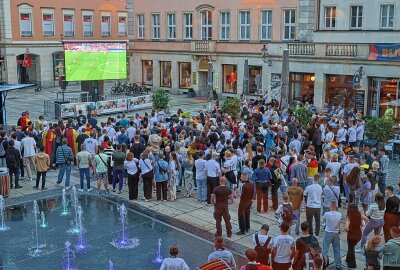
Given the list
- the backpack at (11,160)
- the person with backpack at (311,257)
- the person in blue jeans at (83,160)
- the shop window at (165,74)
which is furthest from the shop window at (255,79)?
the person with backpack at (311,257)

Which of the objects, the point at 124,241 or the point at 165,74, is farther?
the point at 165,74

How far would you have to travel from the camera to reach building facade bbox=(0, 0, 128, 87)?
49938 mm

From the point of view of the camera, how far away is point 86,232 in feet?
45.5

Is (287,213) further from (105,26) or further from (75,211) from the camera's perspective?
(105,26)

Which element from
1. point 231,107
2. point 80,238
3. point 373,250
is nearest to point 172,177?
point 80,238

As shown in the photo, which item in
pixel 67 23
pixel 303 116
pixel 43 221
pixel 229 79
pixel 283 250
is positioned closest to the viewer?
pixel 283 250

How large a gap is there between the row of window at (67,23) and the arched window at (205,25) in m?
17.9

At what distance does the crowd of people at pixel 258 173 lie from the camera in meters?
9.91

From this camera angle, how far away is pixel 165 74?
4744 cm

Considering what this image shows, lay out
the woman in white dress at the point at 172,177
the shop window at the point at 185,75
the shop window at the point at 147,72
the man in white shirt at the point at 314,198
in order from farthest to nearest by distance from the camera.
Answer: the shop window at the point at 147,72, the shop window at the point at 185,75, the woman in white dress at the point at 172,177, the man in white shirt at the point at 314,198

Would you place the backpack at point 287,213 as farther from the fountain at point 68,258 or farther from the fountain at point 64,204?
the fountain at point 64,204

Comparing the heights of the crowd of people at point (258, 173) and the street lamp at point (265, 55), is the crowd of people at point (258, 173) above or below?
below

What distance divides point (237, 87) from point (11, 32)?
23.9 metres

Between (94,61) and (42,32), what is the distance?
755 inches
